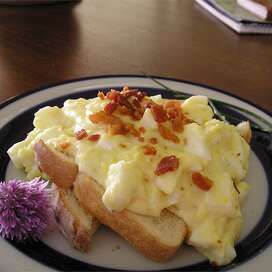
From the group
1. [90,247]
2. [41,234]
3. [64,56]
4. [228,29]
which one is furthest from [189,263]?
[228,29]

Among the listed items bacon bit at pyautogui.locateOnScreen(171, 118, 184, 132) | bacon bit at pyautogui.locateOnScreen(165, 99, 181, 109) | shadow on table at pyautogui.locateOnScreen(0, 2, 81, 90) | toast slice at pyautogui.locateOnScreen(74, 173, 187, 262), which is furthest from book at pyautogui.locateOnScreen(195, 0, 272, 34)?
toast slice at pyautogui.locateOnScreen(74, 173, 187, 262)

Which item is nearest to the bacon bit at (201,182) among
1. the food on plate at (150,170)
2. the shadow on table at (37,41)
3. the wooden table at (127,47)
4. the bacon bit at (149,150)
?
the food on plate at (150,170)

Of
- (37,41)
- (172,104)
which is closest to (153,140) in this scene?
(172,104)

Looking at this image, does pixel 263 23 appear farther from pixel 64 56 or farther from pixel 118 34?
pixel 64 56

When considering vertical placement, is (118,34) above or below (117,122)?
below

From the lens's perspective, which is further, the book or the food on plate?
the book

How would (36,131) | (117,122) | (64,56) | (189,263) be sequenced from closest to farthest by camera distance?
(189,263) → (117,122) → (36,131) → (64,56)

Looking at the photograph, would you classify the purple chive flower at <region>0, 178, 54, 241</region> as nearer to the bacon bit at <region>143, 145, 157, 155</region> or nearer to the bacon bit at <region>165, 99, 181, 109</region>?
the bacon bit at <region>143, 145, 157, 155</region>
